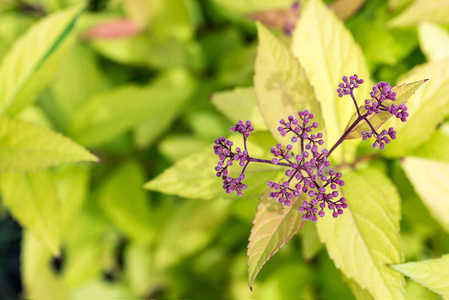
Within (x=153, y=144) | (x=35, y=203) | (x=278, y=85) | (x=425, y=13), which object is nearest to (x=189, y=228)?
(x=153, y=144)

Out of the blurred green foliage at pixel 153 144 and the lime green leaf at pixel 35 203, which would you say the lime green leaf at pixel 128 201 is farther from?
the lime green leaf at pixel 35 203

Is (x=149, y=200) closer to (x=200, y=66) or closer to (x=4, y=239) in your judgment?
(x=200, y=66)

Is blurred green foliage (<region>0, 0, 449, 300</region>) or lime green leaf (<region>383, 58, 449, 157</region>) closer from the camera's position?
lime green leaf (<region>383, 58, 449, 157</region>)

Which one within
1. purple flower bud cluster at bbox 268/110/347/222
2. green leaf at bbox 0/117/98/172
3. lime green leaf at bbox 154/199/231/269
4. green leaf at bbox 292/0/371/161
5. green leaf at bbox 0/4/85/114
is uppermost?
green leaf at bbox 292/0/371/161

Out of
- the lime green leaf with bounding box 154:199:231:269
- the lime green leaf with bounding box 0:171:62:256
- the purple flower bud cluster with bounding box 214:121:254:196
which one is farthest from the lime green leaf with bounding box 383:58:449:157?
the lime green leaf with bounding box 0:171:62:256

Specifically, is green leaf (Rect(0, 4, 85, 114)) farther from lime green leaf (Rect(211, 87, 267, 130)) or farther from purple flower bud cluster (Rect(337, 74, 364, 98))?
purple flower bud cluster (Rect(337, 74, 364, 98))

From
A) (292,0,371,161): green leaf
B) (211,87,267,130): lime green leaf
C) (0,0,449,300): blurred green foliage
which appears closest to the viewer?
(292,0,371,161): green leaf
